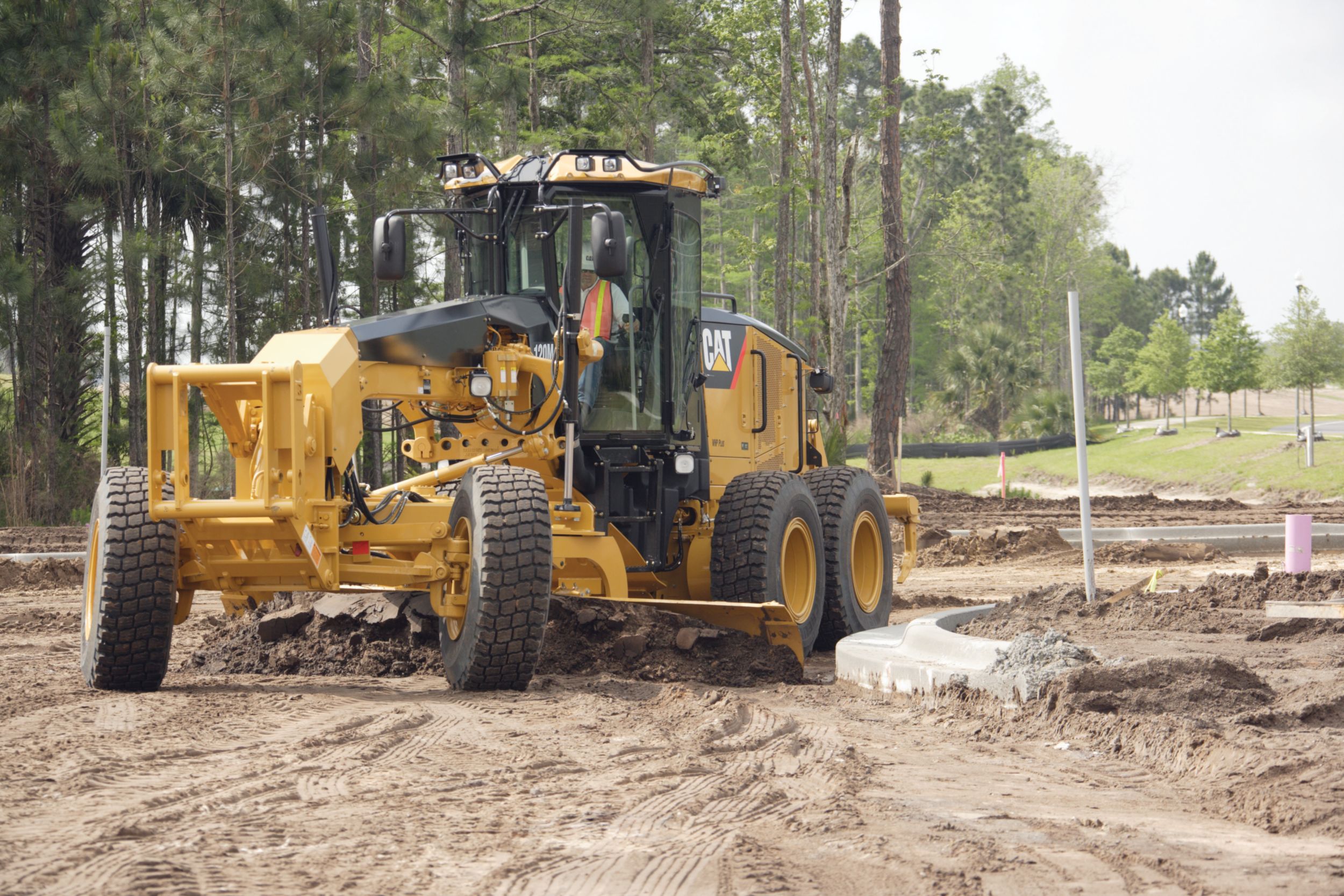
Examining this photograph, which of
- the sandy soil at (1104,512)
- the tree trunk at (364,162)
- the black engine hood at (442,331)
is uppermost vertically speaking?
the tree trunk at (364,162)

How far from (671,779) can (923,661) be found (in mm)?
2767

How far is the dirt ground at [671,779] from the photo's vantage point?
4180mm

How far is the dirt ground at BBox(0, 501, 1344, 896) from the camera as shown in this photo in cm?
418

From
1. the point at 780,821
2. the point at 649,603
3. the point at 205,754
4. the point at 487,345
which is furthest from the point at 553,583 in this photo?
the point at 780,821

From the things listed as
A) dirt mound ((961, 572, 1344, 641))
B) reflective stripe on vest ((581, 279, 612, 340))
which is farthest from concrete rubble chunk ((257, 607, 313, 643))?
dirt mound ((961, 572, 1344, 641))

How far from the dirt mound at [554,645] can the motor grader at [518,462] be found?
199mm

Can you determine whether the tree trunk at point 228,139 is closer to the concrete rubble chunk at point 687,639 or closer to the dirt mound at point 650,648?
the dirt mound at point 650,648

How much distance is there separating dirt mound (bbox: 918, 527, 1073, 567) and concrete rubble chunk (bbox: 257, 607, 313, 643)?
12.2m

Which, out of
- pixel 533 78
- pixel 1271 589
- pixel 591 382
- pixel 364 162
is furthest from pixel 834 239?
pixel 591 382

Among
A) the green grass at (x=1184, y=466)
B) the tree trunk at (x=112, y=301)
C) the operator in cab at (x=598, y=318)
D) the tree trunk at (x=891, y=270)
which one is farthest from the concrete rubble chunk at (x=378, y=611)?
the green grass at (x=1184, y=466)

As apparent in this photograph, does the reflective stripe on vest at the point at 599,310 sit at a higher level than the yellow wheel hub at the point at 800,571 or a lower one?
higher

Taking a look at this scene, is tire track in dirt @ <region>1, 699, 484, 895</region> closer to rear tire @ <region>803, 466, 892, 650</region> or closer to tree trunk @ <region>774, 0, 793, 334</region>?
rear tire @ <region>803, 466, 892, 650</region>

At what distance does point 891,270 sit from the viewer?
27125 millimetres

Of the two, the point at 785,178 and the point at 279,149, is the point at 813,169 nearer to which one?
the point at 785,178
